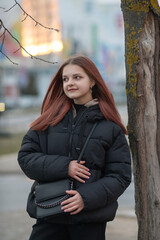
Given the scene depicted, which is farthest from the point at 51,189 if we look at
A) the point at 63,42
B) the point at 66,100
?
the point at 63,42

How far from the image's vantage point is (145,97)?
115 inches

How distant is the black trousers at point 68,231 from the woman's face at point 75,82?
739mm

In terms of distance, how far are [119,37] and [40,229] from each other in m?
63.5

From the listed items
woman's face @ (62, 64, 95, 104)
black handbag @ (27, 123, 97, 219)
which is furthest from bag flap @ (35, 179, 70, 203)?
woman's face @ (62, 64, 95, 104)

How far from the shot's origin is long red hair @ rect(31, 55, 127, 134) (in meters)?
2.65

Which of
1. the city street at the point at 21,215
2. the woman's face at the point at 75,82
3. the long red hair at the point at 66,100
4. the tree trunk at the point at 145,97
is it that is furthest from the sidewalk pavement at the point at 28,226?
the woman's face at the point at 75,82

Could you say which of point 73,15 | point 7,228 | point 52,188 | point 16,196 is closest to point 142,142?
point 52,188

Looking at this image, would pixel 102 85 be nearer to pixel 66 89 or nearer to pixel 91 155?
pixel 66 89

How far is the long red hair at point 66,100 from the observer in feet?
8.71

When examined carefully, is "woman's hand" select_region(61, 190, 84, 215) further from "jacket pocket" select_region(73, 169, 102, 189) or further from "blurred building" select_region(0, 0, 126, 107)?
"blurred building" select_region(0, 0, 126, 107)

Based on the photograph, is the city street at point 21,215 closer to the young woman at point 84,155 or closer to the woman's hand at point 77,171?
the young woman at point 84,155

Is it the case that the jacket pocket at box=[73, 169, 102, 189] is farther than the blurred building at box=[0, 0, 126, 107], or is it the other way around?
the blurred building at box=[0, 0, 126, 107]

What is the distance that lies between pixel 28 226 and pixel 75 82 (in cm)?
390

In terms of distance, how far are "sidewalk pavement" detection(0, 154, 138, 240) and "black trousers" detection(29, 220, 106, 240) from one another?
2.91 m
